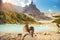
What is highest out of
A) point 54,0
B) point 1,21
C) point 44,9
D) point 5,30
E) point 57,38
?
point 54,0

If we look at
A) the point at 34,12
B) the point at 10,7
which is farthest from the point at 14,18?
the point at 34,12

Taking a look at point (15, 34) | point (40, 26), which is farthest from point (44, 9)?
point (15, 34)

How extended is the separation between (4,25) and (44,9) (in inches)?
19.3

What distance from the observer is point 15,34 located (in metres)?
1.51

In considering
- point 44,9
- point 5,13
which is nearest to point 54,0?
point 44,9

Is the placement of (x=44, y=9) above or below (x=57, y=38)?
above

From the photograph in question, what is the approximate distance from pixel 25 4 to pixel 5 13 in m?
0.25

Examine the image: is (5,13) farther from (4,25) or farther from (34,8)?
(34,8)

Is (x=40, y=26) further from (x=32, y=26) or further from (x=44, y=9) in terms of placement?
(x=44, y=9)

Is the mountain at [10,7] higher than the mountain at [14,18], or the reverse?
the mountain at [10,7]

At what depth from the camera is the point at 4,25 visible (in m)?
1.51

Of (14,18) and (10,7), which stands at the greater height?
(10,7)

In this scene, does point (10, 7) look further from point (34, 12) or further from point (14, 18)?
point (34, 12)

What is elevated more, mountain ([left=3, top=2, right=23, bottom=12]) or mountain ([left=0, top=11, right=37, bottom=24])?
mountain ([left=3, top=2, right=23, bottom=12])
